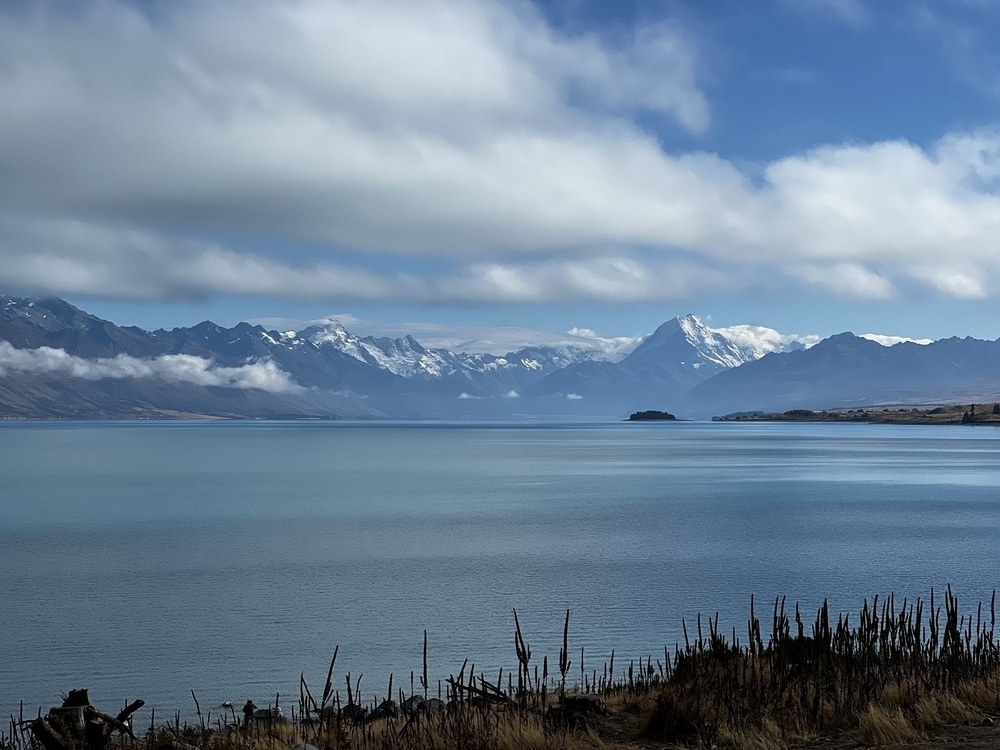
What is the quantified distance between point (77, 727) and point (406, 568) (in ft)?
116

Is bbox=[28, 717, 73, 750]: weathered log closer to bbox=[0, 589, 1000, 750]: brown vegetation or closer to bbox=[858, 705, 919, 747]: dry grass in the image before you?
bbox=[0, 589, 1000, 750]: brown vegetation

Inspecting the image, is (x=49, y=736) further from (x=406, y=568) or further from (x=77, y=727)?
(x=406, y=568)

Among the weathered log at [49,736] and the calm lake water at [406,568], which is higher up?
the weathered log at [49,736]

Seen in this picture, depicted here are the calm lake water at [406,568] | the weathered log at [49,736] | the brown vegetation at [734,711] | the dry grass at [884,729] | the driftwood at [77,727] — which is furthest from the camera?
the calm lake water at [406,568]

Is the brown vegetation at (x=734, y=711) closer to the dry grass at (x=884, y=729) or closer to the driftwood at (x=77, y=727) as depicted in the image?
the dry grass at (x=884, y=729)

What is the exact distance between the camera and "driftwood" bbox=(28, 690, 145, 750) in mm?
13438

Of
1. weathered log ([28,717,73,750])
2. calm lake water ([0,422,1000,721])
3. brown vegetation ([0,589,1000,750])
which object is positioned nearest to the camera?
weathered log ([28,717,73,750])

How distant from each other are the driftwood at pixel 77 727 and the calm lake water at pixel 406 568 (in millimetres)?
12726

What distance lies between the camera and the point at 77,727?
14.2 m

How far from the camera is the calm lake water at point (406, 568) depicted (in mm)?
31359

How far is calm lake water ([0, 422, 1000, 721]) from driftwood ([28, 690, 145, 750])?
12.7 metres

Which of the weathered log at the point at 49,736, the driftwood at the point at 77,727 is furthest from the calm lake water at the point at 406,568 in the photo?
the weathered log at the point at 49,736

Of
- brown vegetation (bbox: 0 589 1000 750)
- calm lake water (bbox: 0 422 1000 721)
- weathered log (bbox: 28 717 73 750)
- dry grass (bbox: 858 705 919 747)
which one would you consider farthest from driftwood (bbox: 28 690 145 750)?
calm lake water (bbox: 0 422 1000 721)

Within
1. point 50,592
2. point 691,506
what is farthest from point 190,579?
point 691,506
